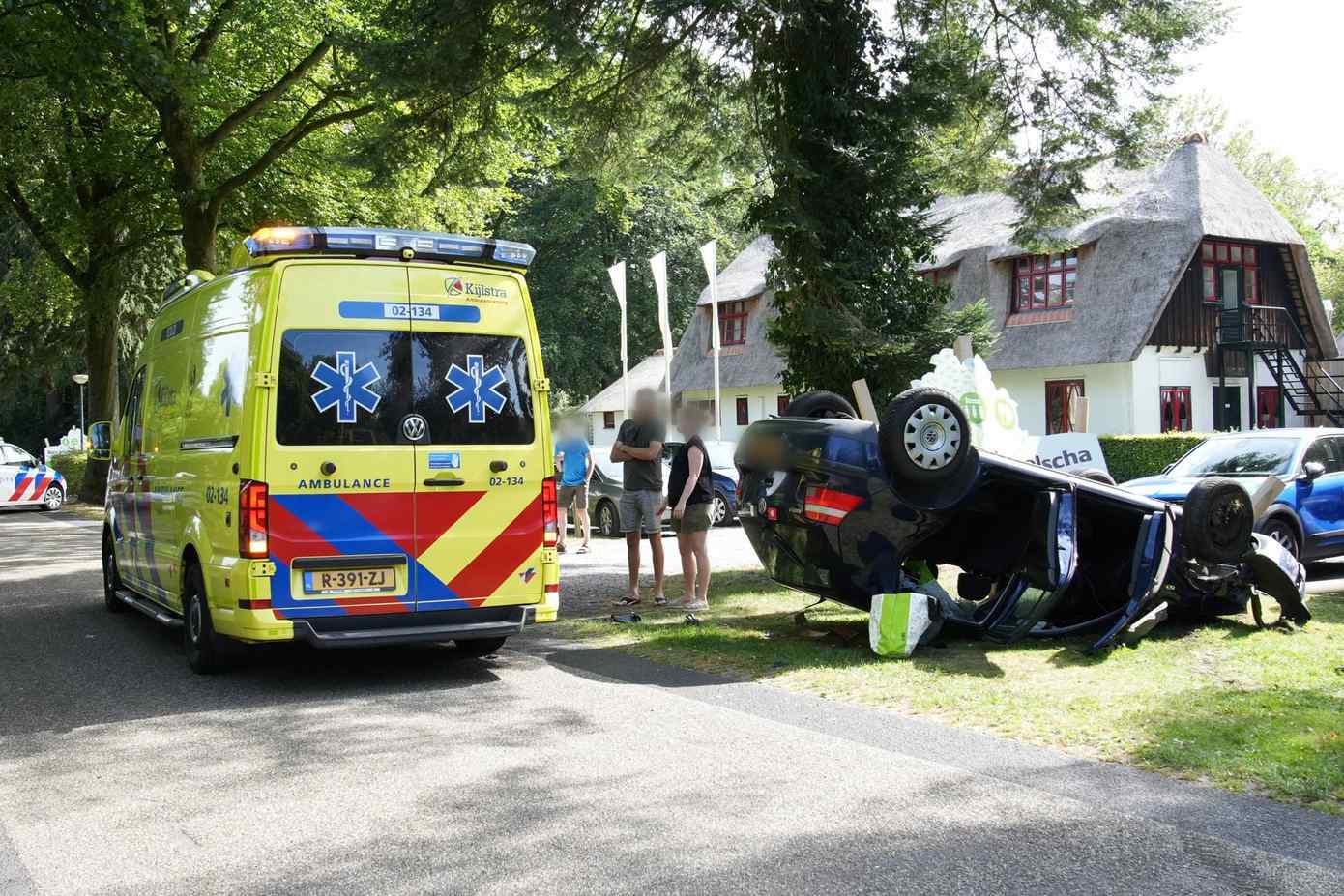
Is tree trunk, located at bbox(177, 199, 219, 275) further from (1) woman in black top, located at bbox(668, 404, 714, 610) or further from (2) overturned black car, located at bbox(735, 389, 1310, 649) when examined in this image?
(2) overturned black car, located at bbox(735, 389, 1310, 649)

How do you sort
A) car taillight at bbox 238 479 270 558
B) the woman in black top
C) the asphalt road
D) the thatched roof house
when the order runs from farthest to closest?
the thatched roof house
the woman in black top
car taillight at bbox 238 479 270 558
the asphalt road

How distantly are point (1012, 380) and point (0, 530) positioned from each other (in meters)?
25.4

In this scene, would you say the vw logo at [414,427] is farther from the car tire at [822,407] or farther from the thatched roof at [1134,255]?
the thatched roof at [1134,255]

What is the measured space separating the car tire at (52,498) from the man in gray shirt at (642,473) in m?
23.4

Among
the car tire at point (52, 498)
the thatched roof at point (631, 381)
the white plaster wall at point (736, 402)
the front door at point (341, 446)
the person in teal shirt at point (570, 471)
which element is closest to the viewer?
the front door at point (341, 446)

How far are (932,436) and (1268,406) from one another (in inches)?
1236

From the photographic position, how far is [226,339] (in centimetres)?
827

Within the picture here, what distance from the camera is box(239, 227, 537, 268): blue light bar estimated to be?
7.78 m

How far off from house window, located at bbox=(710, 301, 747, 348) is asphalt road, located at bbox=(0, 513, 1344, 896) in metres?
36.5

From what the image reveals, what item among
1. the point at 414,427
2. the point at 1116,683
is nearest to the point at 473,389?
the point at 414,427

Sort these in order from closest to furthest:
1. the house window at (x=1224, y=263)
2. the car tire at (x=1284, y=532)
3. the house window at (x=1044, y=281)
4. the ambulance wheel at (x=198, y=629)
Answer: the ambulance wheel at (x=198, y=629)
the car tire at (x=1284, y=532)
the house window at (x=1224, y=263)
the house window at (x=1044, y=281)

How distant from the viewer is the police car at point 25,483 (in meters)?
29.3

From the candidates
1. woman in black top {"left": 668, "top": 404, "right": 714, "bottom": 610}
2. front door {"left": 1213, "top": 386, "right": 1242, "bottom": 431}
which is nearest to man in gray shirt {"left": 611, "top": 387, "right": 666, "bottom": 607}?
woman in black top {"left": 668, "top": 404, "right": 714, "bottom": 610}

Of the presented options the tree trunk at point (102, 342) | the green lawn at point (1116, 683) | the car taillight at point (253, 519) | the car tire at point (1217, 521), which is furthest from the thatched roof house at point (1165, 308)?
the car taillight at point (253, 519)
